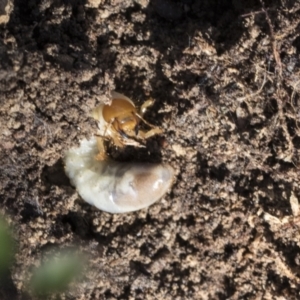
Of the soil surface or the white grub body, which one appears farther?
the white grub body

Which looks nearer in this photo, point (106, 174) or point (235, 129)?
point (235, 129)

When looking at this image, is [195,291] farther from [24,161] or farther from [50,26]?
[50,26]

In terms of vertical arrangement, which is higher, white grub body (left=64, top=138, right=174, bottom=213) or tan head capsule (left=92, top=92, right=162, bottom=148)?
tan head capsule (left=92, top=92, right=162, bottom=148)

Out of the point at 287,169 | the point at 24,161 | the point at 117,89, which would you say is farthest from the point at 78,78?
the point at 287,169

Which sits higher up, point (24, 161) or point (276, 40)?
point (276, 40)

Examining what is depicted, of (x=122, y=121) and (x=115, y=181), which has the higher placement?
(x=122, y=121)
